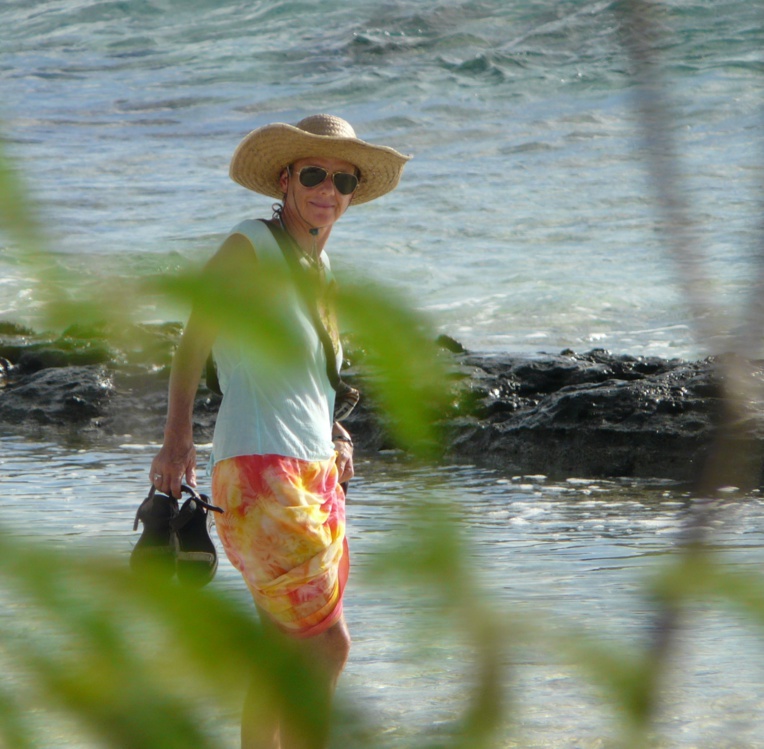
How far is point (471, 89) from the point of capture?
108ft

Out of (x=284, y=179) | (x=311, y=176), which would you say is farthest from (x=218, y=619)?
(x=284, y=179)

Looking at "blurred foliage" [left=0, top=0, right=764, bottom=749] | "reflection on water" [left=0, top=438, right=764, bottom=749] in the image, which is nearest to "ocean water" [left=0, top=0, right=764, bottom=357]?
"blurred foliage" [left=0, top=0, right=764, bottom=749]

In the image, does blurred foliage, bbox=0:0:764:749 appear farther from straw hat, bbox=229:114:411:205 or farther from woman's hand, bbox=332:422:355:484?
woman's hand, bbox=332:422:355:484

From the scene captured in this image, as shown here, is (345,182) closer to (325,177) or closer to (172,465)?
(325,177)

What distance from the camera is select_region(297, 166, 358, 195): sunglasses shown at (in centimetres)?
308

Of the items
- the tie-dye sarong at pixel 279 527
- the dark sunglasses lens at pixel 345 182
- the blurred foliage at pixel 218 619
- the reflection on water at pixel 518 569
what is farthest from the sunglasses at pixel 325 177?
the blurred foliage at pixel 218 619

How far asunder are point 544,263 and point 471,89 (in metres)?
14.7

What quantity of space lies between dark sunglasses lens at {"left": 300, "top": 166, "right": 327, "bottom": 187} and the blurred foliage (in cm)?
247

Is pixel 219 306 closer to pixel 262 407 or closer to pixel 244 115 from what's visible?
pixel 262 407

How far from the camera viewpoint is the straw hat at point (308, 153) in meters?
3.03

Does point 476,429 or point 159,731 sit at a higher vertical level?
point 159,731

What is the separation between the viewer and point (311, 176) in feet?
10.1

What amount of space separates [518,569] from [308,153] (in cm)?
247

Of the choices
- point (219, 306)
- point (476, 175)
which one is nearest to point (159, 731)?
point (219, 306)
